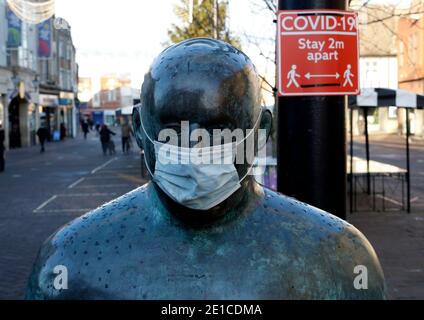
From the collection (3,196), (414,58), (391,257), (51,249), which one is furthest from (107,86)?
(51,249)

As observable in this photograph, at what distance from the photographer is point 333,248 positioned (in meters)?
1.41

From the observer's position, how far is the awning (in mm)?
10484

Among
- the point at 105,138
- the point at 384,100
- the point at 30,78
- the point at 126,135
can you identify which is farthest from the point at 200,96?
the point at 30,78

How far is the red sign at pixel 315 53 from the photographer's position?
12.2 ft

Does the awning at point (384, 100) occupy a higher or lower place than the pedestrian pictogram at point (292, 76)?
higher

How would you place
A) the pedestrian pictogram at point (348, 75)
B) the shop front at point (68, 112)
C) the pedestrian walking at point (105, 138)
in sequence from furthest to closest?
the shop front at point (68, 112) < the pedestrian walking at point (105, 138) < the pedestrian pictogram at point (348, 75)

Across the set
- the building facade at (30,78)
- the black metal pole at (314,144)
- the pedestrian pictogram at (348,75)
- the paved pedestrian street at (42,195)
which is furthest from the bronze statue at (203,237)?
the building facade at (30,78)

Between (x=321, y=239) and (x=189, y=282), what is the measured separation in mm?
344

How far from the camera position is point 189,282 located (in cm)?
130

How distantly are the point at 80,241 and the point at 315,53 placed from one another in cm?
267

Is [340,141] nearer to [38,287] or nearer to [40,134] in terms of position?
[38,287]

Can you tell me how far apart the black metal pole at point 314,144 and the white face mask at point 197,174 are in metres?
2.47

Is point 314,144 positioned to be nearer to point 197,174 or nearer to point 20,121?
point 197,174

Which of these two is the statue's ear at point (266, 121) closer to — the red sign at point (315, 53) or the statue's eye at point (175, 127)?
the statue's eye at point (175, 127)
